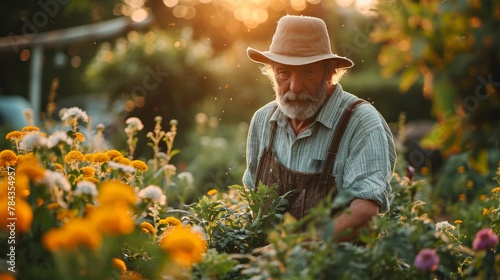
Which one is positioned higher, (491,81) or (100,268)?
(491,81)

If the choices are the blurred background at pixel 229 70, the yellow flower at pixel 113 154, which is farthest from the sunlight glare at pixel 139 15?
the yellow flower at pixel 113 154

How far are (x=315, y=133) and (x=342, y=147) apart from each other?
199mm

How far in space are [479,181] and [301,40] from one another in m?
2.93

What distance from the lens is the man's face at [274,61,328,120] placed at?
362 cm

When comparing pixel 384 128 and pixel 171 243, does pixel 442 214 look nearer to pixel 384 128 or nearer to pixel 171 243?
pixel 384 128

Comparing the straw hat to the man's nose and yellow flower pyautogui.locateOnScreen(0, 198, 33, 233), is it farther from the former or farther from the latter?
yellow flower pyautogui.locateOnScreen(0, 198, 33, 233)

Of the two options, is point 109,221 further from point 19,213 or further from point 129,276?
point 129,276

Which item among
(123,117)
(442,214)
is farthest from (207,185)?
(123,117)

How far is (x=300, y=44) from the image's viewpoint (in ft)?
12.0

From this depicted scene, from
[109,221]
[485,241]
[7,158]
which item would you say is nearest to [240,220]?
[7,158]

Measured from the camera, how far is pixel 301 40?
12.1 feet

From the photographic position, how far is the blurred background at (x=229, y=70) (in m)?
1.96

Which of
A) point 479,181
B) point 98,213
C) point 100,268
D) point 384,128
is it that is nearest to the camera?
point 98,213

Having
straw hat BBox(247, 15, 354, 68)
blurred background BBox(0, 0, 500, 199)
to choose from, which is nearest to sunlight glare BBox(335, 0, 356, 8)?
blurred background BBox(0, 0, 500, 199)
